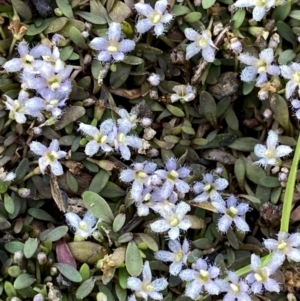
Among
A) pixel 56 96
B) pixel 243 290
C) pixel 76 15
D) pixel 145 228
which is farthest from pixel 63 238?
pixel 76 15

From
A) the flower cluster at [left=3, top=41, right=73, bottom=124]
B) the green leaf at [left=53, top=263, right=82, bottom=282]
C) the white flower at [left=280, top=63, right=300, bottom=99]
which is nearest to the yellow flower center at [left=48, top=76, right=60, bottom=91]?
the flower cluster at [left=3, top=41, right=73, bottom=124]

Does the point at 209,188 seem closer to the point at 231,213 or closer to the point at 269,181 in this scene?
the point at 231,213

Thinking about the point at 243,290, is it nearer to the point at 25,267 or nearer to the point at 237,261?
the point at 237,261

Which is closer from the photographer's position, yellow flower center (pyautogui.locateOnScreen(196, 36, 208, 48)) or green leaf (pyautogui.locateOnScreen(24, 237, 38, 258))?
green leaf (pyautogui.locateOnScreen(24, 237, 38, 258))

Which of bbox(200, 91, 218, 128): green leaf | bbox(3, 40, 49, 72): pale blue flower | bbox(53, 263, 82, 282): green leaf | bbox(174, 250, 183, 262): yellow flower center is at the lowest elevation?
bbox(53, 263, 82, 282): green leaf

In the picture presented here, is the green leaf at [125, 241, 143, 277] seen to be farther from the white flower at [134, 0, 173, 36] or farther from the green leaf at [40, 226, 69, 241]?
the white flower at [134, 0, 173, 36]

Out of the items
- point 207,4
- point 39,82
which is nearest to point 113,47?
point 39,82
